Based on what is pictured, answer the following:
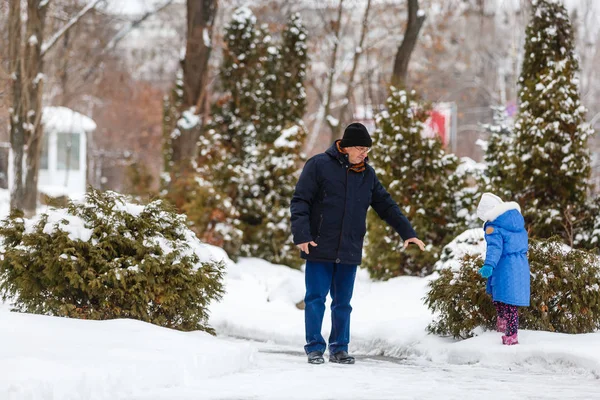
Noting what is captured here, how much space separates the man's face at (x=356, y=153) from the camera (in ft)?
25.5

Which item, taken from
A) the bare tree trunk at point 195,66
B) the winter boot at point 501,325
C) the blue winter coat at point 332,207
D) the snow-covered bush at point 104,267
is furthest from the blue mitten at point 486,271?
the bare tree trunk at point 195,66

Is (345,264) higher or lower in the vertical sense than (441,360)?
higher

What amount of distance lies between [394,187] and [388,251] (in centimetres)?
97

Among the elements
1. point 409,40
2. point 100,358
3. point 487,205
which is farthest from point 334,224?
point 409,40

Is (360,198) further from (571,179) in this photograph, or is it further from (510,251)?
(571,179)

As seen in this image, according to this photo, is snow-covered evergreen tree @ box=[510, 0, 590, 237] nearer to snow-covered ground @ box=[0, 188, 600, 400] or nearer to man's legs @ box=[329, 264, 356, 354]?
snow-covered ground @ box=[0, 188, 600, 400]

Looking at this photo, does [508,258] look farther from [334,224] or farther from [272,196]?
[272,196]

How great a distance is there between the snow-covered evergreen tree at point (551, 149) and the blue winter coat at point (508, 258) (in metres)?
4.95

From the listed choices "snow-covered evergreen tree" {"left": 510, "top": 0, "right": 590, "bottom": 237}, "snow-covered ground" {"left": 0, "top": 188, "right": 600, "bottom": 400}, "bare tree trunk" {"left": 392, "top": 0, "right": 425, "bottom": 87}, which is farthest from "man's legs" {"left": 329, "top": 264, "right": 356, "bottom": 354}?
"bare tree trunk" {"left": 392, "top": 0, "right": 425, "bottom": 87}

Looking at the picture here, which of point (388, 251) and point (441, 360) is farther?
point (388, 251)

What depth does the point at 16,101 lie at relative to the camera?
809 inches

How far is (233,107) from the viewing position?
26031 mm

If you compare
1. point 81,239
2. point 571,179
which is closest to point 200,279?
point 81,239

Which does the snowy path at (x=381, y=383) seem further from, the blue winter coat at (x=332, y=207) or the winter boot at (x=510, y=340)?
the blue winter coat at (x=332, y=207)
